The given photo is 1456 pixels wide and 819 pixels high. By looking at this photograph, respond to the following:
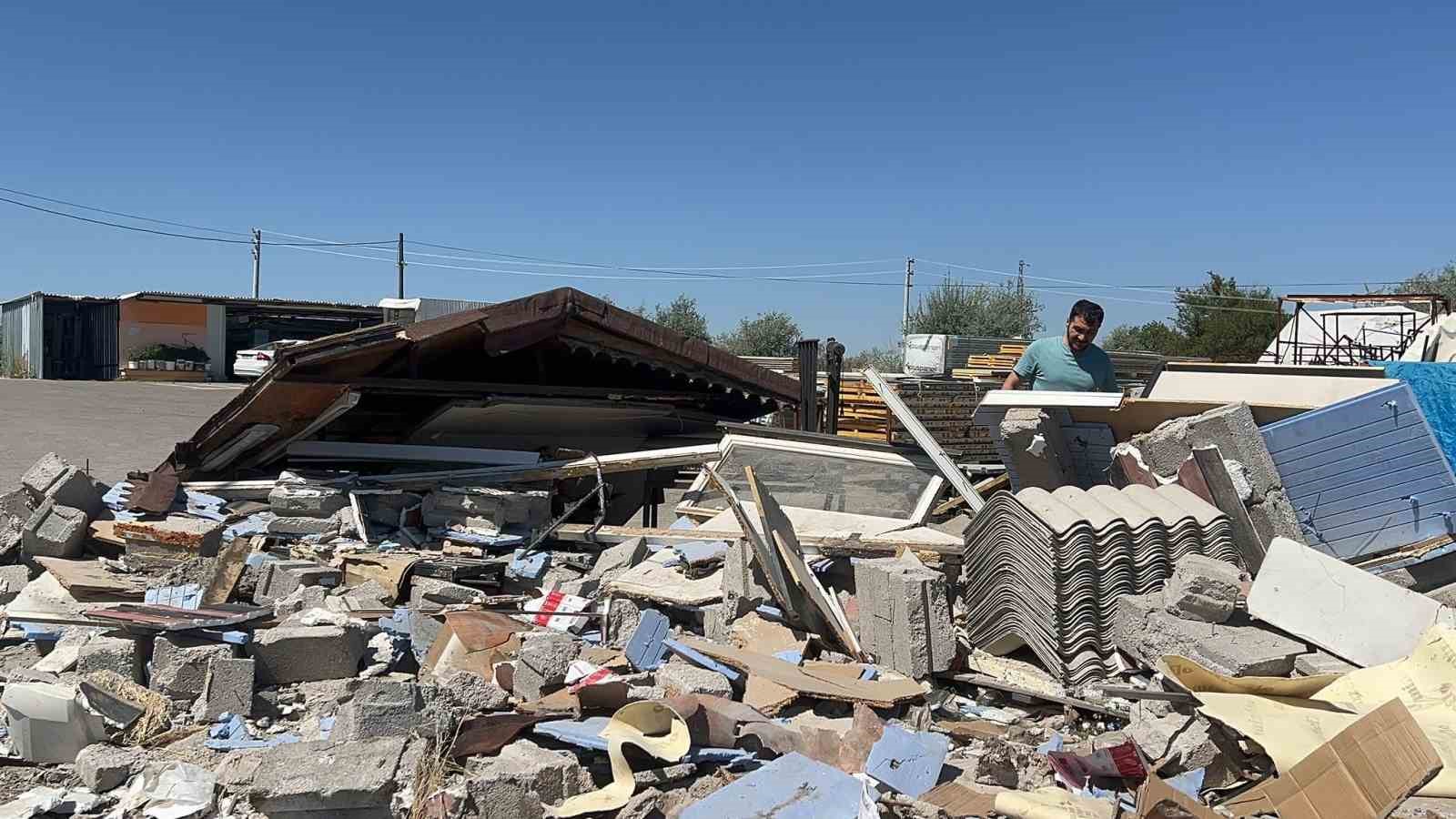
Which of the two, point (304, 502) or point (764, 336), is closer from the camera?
point (304, 502)

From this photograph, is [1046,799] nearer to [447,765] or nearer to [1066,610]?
[1066,610]

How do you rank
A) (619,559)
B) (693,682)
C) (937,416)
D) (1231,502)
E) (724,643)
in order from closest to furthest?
(693,682)
(724,643)
(1231,502)
(619,559)
(937,416)

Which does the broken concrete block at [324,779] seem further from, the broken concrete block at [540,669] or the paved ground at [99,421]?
the paved ground at [99,421]

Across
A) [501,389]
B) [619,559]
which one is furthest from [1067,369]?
[501,389]

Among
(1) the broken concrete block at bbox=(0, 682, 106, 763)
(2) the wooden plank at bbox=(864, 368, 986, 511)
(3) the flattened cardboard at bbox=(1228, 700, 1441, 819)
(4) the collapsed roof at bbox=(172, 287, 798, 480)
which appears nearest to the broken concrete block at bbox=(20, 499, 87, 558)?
(4) the collapsed roof at bbox=(172, 287, 798, 480)

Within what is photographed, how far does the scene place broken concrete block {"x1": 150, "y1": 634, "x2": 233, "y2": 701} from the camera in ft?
14.8

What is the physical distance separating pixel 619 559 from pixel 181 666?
2.63 m

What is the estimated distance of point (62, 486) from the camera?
6938mm

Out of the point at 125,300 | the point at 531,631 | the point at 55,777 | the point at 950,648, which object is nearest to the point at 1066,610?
the point at 950,648

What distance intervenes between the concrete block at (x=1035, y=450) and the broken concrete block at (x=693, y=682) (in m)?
2.50

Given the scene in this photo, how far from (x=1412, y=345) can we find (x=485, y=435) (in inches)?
627

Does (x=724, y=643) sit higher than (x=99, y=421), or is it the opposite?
(x=99, y=421)

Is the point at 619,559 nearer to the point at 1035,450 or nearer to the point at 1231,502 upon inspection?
the point at 1035,450

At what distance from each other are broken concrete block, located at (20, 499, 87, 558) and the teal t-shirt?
6351 millimetres
